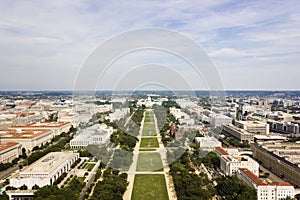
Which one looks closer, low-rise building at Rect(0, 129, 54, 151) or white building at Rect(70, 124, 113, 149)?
white building at Rect(70, 124, 113, 149)

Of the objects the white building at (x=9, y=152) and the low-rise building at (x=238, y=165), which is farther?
the white building at (x=9, y=152)

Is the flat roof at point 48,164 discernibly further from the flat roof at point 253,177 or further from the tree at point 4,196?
the flat roof at point 253,177

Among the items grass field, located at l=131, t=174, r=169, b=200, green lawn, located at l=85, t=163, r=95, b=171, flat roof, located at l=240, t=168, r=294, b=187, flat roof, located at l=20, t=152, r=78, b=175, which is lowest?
green lawn, located at l=85, t=163, r=95, b=171

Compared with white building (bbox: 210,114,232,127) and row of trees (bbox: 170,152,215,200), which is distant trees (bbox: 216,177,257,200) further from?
white building (bbox: 210,114,232,127)

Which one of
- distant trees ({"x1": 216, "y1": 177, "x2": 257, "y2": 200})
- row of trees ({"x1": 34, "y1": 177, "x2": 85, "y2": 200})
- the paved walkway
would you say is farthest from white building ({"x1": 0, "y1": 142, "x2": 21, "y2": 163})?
distant trees ({"x1": 216, "y1": 177, "x2": 257, "y2": 200})

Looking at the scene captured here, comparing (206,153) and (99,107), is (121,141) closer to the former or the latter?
(206,153)

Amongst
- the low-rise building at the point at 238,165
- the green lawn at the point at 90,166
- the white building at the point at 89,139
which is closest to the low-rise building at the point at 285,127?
the low-rise building at the point at 238,165

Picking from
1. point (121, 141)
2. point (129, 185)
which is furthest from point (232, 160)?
point (121, 141)
